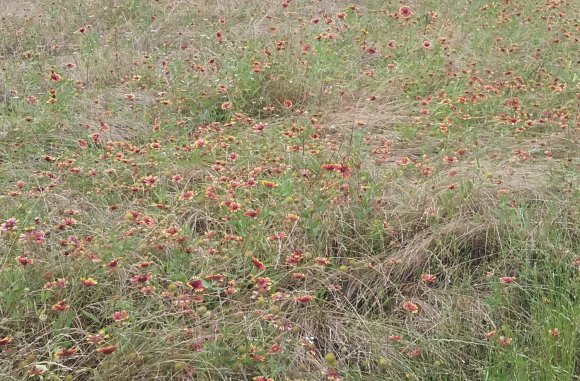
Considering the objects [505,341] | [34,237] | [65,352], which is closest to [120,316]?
[65,352]

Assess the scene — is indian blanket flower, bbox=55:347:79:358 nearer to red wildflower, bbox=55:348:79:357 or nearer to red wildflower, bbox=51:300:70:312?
red wildflower, bbox=55:348:79:357

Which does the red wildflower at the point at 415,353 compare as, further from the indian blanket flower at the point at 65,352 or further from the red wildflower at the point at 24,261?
the red wildflower at the point at 24,261

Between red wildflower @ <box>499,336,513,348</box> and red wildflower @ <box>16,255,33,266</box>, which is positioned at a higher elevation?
red wildflower @ <box>16,255,33,266</box>

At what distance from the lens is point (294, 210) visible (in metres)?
2.69

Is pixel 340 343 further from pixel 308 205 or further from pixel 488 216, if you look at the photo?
pixel 488 216

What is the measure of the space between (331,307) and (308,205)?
1.53 feet

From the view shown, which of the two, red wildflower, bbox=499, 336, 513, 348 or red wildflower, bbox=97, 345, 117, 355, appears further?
red wildflower, bbox=499, 336, 513, 348

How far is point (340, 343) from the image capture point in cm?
216

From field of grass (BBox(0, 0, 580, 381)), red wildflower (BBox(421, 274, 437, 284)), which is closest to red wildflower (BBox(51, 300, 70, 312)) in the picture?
field of grass (BBox(0, 0, 580, 381))

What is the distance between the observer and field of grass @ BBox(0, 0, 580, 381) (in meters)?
2.00

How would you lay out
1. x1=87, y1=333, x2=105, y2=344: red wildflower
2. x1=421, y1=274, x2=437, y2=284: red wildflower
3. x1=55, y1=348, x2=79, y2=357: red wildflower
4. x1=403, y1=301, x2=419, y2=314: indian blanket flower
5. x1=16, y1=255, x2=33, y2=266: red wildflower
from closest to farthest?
1. x1=55, y1=348, x2=79, y2=357: red wildflower
2. x1=87, y1=333, x2=105, y2=344: red wildflower
3. x1=16, y1=255, x2=33, y2=266: red wildflower
4. x1=403, y1=301, x2=419, y2=314: indian blanket flower
5. x1=421, y1=274, x2=437, y2=284: red wildflower

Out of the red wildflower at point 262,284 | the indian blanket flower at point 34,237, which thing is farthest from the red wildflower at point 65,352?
the red wildflower at point 262,284

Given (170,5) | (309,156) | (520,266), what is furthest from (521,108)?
(170,5)

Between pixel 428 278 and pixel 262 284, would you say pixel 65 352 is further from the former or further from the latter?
pixel 428 278
